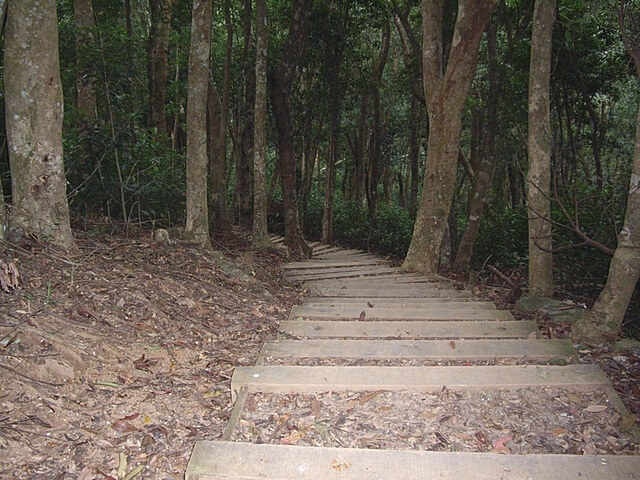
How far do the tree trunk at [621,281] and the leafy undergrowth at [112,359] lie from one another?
245 cm

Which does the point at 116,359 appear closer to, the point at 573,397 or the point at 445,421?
the point at 445,421

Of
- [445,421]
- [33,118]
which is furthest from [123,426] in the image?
[33,118]

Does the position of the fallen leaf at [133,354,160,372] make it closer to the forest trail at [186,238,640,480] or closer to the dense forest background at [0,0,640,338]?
the forest trail at [186,238,640,480]

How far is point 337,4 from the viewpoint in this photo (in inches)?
439

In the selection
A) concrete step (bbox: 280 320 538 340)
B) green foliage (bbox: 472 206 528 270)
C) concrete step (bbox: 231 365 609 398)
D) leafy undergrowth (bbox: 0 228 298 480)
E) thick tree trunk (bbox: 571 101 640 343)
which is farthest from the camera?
green foliage (bbox: 472 206 528 270)

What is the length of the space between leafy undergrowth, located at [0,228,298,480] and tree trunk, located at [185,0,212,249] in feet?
5.08

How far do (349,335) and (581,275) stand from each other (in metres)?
3.69

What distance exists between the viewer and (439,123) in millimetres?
6812

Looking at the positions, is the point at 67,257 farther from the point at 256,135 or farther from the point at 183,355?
the point at 256,135

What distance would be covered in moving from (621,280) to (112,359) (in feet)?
11.4

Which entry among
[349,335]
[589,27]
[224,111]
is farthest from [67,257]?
[589,27]

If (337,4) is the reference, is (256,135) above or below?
below

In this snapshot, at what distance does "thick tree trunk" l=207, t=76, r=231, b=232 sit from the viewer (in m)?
10.1

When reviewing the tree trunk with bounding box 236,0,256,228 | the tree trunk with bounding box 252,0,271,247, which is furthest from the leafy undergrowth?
the tree trunk with bounding box 236,0,256,228
